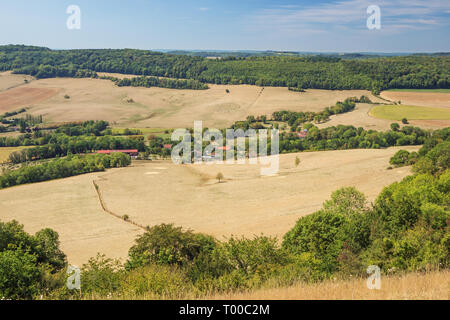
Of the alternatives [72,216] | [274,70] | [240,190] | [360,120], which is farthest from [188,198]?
[274,70]

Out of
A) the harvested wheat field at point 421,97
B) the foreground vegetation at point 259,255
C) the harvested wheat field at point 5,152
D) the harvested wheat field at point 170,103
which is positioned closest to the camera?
the foreground vegetation at point 259,255

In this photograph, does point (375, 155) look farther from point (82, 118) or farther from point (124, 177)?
point (82, 118)

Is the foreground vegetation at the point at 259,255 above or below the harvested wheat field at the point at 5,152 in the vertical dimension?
above

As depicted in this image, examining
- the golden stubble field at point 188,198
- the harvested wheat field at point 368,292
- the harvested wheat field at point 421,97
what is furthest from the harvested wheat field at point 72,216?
the harvested wheat field at point 421,97

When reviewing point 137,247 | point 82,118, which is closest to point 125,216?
point 137,247

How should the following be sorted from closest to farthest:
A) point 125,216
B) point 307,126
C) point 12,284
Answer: point 12,284, point 125,216, point 307,126

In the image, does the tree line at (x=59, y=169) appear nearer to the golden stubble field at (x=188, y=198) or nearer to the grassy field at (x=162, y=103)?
the golden stubble field at (x=188, y=198)

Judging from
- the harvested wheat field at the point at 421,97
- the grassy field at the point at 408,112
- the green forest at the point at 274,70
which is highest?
the green forest at the point at 274,70
